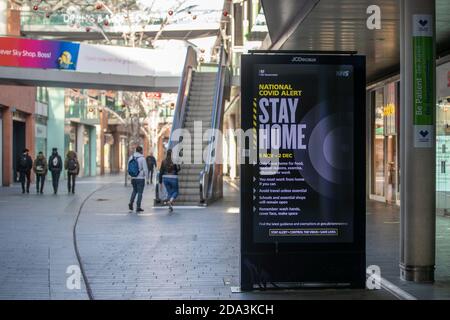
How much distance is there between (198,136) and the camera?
20.5 meters

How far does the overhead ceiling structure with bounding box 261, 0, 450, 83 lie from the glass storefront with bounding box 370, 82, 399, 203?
5.63 feet

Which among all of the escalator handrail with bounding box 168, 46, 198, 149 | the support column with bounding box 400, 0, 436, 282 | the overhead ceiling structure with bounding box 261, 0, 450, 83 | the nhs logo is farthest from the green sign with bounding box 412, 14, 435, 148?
the escalator handrail with bounding box 168, 46, 198, 149

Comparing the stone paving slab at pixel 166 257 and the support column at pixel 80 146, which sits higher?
the support column at pixel 80 146

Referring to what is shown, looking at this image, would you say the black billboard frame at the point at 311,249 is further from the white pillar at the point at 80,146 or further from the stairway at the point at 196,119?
the white pillar at the point at 80,146

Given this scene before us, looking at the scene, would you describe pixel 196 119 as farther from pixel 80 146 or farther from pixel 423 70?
pixel 80 146

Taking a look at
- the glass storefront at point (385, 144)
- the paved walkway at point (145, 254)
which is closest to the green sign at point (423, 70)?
the paved walkway at point (145, 254)

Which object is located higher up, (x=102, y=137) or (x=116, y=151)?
(x=102, y=137)

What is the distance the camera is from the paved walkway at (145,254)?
265 inches

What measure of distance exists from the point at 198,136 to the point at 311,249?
14.1m

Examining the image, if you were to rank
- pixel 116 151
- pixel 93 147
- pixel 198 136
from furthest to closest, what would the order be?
pixel 116 151 < pixel 93 147 < pixel 198 136

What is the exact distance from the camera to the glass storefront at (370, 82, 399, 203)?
17.3 metres

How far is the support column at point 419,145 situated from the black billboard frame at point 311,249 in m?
0.71

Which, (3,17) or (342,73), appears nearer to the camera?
(342,73)

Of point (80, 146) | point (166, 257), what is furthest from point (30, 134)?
point (166, 257)
